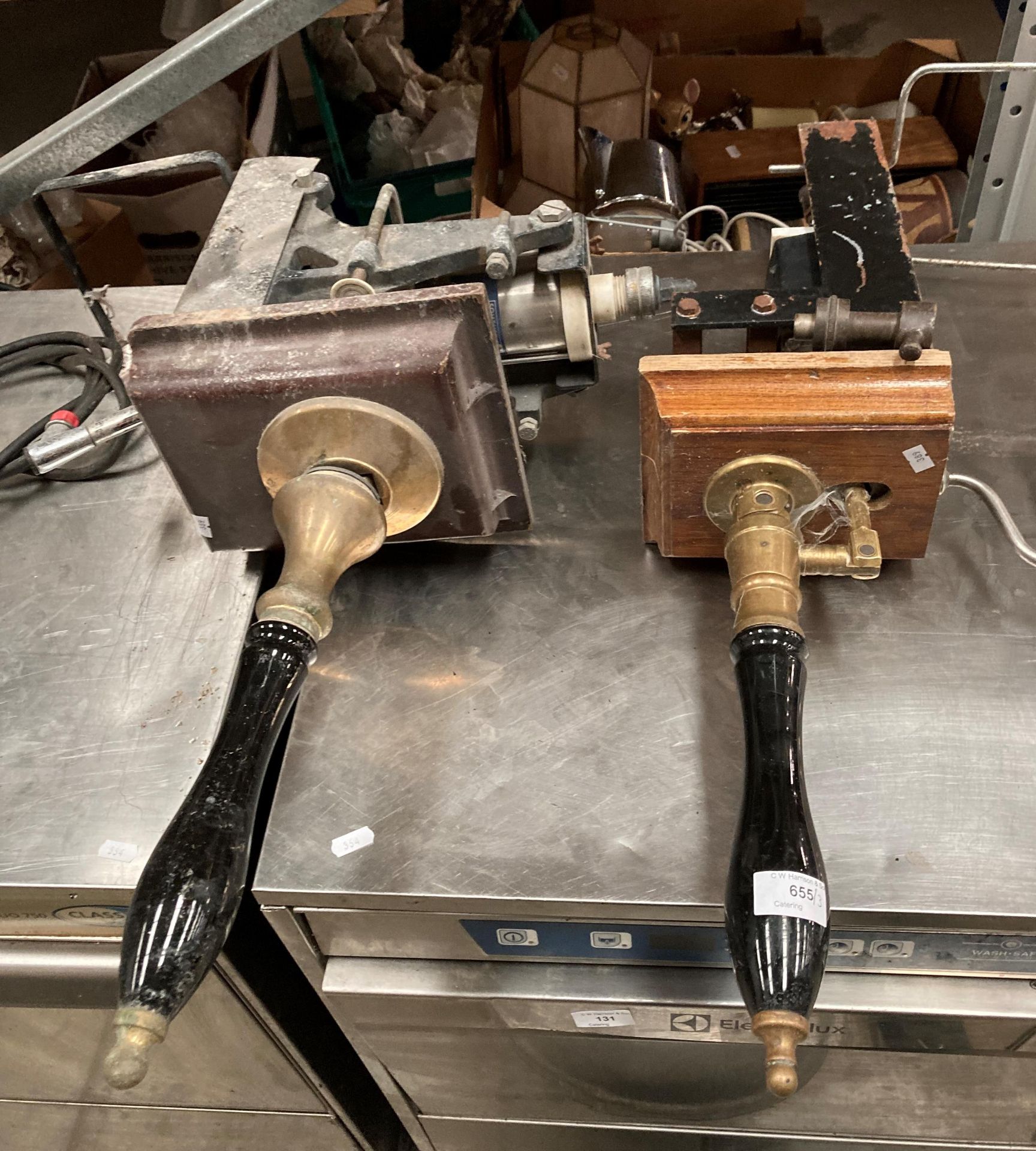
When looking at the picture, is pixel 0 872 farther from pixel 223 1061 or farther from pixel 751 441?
pixel 751 441

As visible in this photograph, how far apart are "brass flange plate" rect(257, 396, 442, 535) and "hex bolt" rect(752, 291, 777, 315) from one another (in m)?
0.23

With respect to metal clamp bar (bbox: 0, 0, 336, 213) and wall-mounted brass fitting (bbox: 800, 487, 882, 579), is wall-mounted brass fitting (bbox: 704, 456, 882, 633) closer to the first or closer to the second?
wall-mounted brass fitting (bbox: 800, 487, 882, 579)

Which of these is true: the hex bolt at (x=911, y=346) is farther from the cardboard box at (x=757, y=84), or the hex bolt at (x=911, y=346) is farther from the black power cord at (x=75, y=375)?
the cardboard box at (x=757, y=84)

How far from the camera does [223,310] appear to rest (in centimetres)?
54

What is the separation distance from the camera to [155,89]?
66cm

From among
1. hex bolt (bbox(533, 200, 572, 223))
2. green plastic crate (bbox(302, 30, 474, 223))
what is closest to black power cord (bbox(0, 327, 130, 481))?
hex bolt (bbox(533, 200, 572, 223))

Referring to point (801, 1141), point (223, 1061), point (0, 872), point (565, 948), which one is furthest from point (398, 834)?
point (801, 1141)

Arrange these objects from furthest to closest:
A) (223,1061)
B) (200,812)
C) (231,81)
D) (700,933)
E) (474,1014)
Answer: (231,81), (223,1061), (474,1014), (700,933), (200,812)

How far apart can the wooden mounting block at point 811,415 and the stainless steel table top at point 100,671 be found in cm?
33

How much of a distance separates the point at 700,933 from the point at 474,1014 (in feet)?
0.65

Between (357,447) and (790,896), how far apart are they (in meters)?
0.33

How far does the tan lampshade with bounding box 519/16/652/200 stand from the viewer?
59.5 inches

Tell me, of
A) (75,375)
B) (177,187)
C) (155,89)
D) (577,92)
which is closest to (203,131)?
(177,187)

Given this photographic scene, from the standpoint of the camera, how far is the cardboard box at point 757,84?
157 cm
